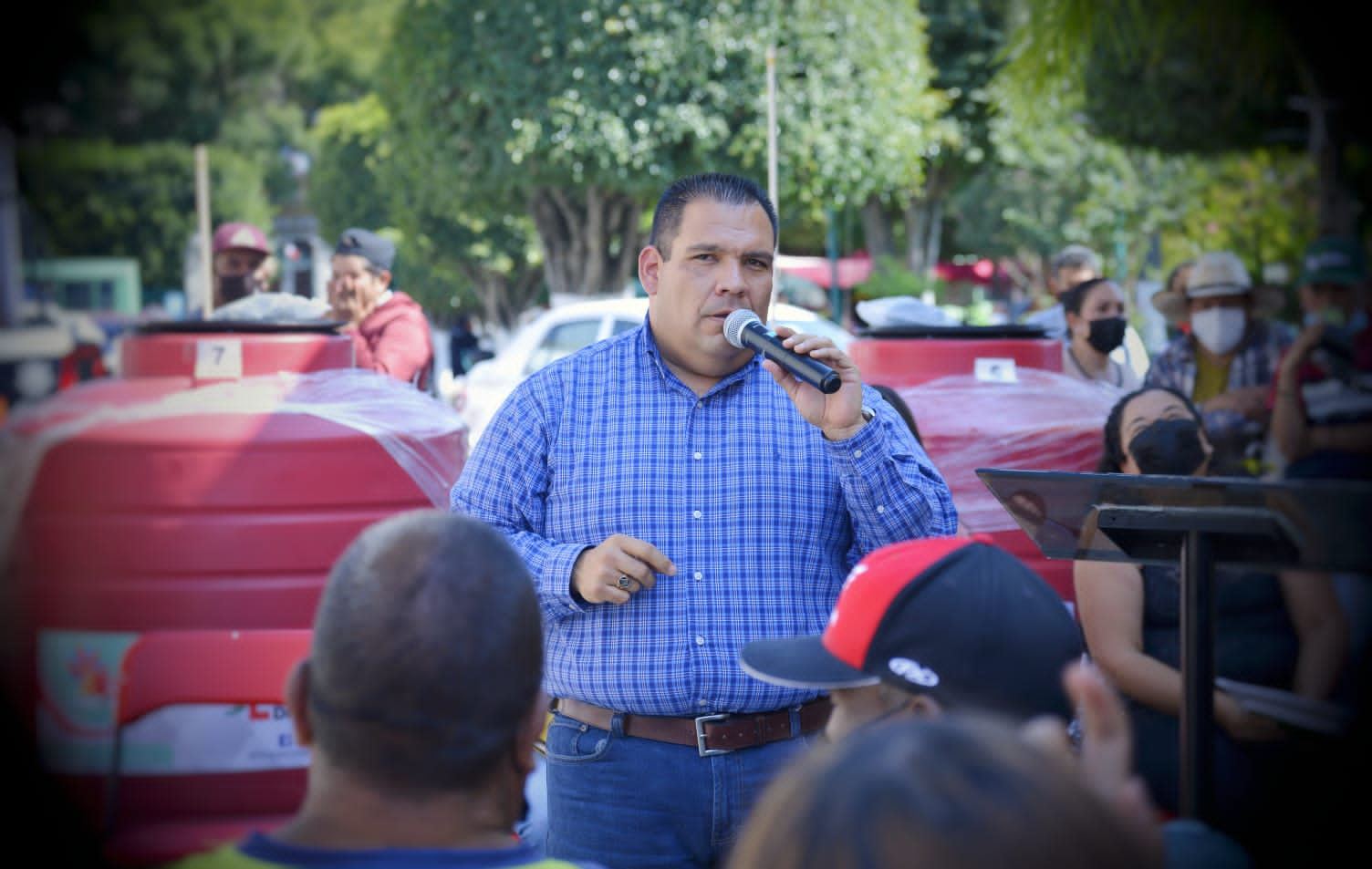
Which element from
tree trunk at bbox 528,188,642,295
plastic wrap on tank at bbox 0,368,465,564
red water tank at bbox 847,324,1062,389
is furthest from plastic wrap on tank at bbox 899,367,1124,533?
tree trunk at bbox 528,188,642,295

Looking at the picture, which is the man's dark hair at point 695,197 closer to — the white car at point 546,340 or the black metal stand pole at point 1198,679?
the black metal stand pole at point 1198,679

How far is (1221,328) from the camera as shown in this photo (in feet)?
20.0

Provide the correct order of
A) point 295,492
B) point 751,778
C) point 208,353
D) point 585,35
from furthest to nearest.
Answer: point 585,35
point 208,353
point 295,492
point 751,778

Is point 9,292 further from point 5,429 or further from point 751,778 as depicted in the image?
point 751,778

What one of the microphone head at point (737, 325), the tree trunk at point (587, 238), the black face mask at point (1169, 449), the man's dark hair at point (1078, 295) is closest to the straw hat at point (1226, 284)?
the man's dark hair at point (1078, 295)

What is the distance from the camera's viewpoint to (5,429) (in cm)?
312

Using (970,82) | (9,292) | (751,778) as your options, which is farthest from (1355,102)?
(970,82)

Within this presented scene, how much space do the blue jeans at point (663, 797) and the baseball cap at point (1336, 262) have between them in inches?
146

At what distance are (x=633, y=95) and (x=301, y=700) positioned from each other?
14.8 metres

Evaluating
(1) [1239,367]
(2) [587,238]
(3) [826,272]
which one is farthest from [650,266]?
(3) [826,272]

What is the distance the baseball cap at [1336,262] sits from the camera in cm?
544

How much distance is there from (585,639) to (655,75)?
13906 mm

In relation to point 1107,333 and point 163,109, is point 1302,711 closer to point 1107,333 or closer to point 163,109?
point 163,109

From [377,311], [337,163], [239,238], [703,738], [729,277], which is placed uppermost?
[337,163]
